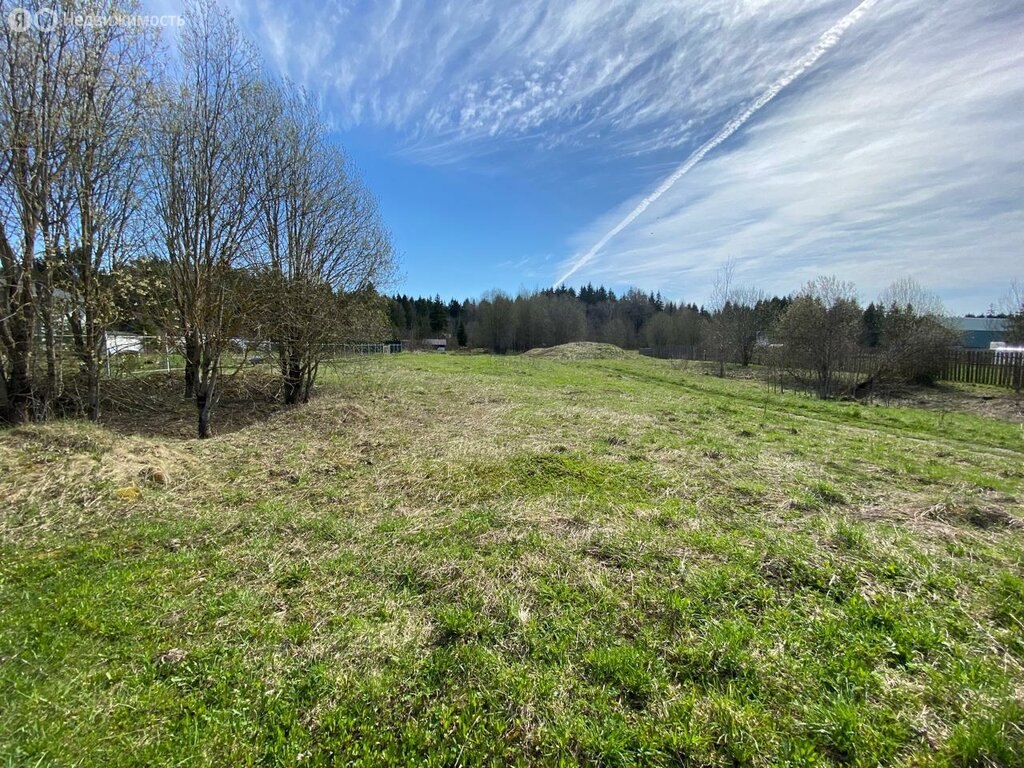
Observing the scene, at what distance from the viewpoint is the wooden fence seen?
16.9 meters

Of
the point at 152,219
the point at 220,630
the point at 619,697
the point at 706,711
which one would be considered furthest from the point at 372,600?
the point at 152,219

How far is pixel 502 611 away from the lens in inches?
109

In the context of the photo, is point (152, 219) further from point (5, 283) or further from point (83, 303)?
point (5, 283)

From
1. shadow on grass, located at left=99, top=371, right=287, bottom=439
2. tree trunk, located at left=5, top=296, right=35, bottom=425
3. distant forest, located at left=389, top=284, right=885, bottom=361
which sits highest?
distant forest, located at left=389, top=284, right=885, bottom=361

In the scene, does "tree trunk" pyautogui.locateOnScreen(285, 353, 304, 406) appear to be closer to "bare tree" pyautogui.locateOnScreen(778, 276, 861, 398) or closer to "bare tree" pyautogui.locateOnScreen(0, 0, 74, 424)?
"bare tree" pyautogui.locateOnScreen(0, 0, 74, 424)

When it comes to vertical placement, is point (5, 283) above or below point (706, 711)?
above

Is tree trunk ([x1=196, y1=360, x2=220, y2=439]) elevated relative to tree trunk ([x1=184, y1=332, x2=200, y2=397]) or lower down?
lower down

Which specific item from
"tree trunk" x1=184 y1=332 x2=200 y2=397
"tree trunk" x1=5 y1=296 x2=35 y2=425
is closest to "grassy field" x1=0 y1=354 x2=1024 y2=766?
"tree trunk" x1=5 y1=296 x2=35 y2=425

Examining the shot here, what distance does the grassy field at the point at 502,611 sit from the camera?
1920 mm

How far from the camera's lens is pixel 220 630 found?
8.48 feet

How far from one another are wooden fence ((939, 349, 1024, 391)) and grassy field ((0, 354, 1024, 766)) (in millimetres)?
17519

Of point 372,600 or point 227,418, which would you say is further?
point 227,418

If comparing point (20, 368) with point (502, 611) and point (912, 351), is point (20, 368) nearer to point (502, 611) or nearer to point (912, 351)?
point (502, 611)

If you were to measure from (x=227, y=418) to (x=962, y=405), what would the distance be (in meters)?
24.4
